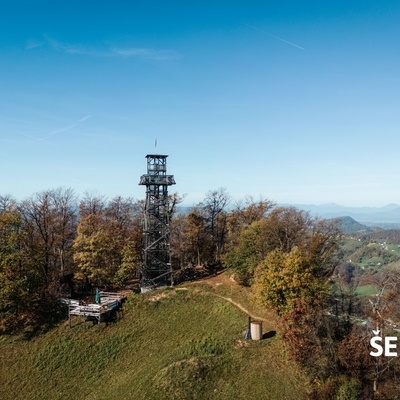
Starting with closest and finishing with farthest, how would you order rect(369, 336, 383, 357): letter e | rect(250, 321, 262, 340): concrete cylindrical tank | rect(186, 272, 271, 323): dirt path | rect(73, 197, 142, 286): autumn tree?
rect(369, 336, 383, 357): letter e
rect(250, 321, 262, 340): concrete cylindrical tank
rect(186, 272, 271, 323): dirt path
rect(73, 197, 142, 286): autumn tree

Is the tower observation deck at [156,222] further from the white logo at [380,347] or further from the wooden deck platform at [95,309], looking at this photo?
the white logo at [380,347]

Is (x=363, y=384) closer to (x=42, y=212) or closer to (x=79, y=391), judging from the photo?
(x=79, y=391)

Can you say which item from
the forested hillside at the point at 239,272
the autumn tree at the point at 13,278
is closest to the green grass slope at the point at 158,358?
Result: the forested hillside at the point at 239,272

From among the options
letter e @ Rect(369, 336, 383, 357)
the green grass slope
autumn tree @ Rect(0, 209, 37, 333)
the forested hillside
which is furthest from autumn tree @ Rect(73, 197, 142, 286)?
letter e @ Rect(369, 336, 383, 357)

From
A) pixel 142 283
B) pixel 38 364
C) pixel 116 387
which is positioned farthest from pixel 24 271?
pixel 116 387

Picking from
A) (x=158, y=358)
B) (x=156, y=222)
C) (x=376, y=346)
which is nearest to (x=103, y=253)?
(x=156, y=222)

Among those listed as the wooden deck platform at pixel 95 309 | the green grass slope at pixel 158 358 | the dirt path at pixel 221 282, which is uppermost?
the dirt path at pixel 221 282

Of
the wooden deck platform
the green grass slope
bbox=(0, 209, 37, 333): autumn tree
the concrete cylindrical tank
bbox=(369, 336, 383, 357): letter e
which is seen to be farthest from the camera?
the wooden deck platform

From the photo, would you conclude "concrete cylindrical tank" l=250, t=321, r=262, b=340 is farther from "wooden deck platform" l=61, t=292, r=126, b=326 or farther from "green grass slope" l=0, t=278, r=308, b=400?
"wooden deck platform" l=61, t=292, r=126, b=326
